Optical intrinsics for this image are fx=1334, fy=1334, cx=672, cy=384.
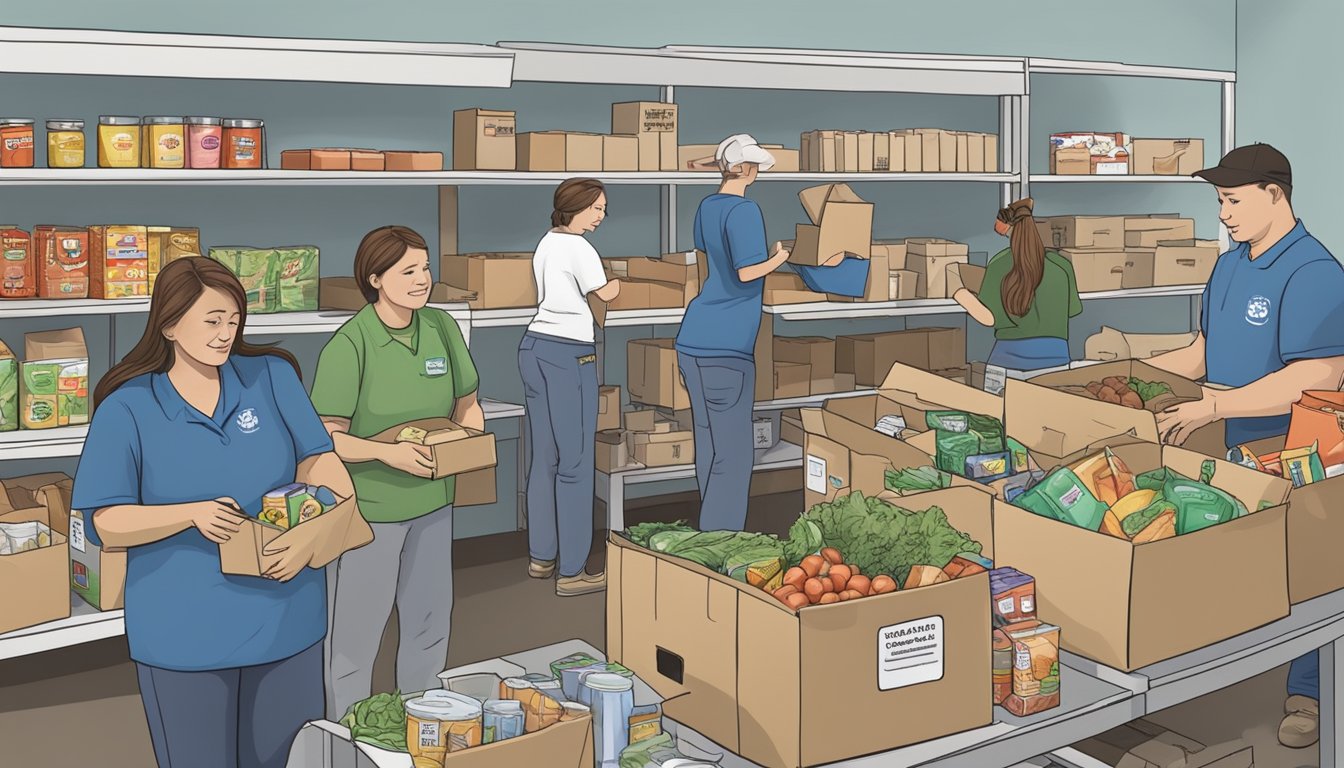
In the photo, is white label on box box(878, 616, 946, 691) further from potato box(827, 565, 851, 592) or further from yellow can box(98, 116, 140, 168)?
yellow can box(98, 116, 140, 168)

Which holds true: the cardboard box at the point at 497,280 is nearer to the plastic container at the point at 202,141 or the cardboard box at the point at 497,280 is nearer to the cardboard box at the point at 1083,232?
the plastic container at the point at 202,141

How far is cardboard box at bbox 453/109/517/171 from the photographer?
5.46m

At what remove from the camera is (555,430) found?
5289 millimetres

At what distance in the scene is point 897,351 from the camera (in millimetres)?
6617

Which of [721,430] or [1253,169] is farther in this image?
[721,430]

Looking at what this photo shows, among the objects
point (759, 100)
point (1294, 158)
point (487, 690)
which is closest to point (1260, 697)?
point (487, 690)

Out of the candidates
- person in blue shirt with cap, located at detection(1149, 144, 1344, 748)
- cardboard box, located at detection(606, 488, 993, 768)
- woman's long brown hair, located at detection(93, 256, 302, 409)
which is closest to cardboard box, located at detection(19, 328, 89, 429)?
woman's long brown hair, located at detection(93, 256, 302, 409)

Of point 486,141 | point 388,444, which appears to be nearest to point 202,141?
point 486,141

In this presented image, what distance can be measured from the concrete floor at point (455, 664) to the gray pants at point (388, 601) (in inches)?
34.9

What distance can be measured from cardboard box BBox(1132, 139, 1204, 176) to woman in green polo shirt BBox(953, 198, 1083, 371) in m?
1.92

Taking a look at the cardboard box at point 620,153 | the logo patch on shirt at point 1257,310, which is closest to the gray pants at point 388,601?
the logo patch on shirt at point 1257,310

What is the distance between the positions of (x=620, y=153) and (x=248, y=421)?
11.2 feet

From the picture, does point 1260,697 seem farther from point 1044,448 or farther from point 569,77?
point 569,77

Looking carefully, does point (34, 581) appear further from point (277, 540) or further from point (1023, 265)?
point (1023, 265)
